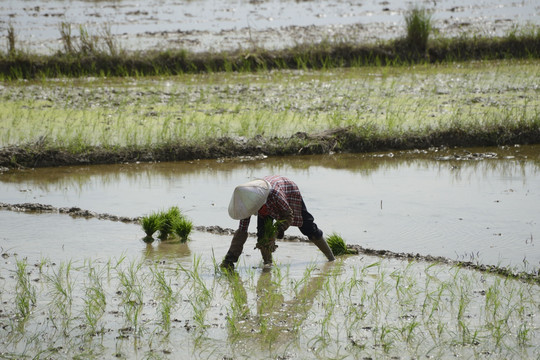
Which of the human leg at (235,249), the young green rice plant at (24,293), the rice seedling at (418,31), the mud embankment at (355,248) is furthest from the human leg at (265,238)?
the rice seedling at (418,31)

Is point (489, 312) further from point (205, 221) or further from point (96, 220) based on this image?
point (96, 220)

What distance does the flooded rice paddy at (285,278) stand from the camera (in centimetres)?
346

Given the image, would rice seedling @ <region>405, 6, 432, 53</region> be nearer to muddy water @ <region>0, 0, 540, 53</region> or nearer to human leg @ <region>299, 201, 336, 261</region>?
muddy water @ <region>0, 0, 540, 53</region>

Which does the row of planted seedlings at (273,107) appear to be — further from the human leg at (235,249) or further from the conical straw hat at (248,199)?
the conical straw hat at (248,199)

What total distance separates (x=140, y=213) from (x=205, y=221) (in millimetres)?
621

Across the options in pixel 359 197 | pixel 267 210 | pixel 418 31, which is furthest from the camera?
pixel 418 31

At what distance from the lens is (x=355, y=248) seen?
477cm

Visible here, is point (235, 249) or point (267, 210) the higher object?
point (267, 210)

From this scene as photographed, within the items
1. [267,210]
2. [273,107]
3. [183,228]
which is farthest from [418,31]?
[267,210]

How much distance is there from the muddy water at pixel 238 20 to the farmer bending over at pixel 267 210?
27.4 feet

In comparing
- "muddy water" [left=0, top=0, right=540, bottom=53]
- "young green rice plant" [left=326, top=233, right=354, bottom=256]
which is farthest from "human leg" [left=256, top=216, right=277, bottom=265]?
"muddy water" [left=0, top=0, right=540, bottom=53]

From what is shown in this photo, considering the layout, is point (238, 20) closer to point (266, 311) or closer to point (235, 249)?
point (235, 249)

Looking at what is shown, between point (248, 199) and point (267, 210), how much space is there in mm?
210

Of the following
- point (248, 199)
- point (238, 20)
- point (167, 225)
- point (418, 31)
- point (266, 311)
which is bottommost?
point (266, 311)
